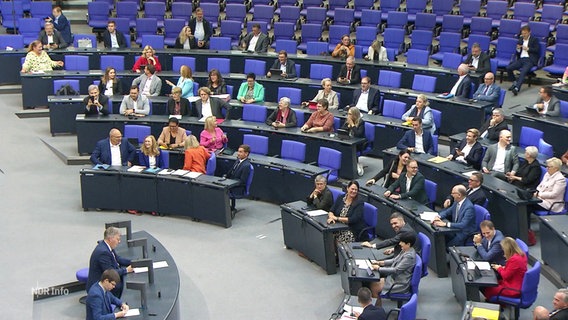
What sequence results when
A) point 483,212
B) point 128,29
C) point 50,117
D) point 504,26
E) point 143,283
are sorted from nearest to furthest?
1. point 143,283
2. point 483,212
3. point 50,117
4. point 504,26
5. point 128,29

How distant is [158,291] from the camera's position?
995 cm

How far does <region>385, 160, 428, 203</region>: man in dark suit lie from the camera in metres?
12.7

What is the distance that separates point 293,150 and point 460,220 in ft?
12.9

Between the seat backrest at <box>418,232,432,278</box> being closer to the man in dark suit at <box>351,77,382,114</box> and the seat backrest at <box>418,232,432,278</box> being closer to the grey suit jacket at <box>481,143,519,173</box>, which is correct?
the grey suit jacket at <box>481,143,519,173</box>

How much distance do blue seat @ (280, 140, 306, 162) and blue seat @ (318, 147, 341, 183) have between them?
1.02ft

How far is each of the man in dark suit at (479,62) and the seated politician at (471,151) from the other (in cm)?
368

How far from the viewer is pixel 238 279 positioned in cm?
1202

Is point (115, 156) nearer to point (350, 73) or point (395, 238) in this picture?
point (350, 73)

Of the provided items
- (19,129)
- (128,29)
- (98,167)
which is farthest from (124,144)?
(128,29)

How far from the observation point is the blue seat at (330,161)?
14388 mm

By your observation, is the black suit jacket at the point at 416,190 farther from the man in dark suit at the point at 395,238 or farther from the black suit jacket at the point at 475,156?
the man in dark suit at the point at 395,238

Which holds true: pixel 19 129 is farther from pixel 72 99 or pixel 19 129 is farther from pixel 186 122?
pixel 186 122

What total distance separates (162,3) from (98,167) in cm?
847

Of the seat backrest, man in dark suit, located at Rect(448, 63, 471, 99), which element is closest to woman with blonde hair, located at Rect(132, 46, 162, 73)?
A: man in dark suit, located at Rect(448, 63, 471, 99)
